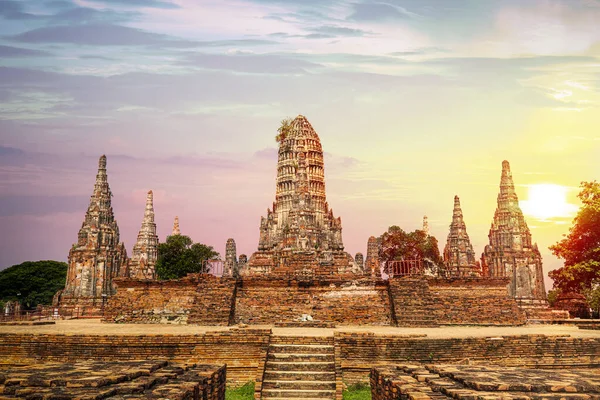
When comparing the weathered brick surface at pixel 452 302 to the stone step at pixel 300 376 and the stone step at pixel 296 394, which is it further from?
the stone step at pixel 296 394

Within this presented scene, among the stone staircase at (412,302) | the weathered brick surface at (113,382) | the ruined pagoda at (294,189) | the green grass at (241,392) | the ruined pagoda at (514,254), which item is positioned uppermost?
the ruined pagoda at (294,189)

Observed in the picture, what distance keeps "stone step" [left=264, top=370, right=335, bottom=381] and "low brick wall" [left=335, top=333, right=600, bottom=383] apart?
802 millimetres

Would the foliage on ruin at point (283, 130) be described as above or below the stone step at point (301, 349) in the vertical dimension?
above

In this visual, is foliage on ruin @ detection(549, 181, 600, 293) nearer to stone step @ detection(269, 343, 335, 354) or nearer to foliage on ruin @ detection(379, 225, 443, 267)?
stone step @ detection(269, 343, 335, 354)

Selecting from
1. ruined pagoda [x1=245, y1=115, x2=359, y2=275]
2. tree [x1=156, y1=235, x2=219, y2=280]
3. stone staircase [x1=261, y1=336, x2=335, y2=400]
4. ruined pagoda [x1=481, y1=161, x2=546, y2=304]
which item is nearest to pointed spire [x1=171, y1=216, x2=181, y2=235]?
tree [x1=156, y1=235, x2=219, y2=280]

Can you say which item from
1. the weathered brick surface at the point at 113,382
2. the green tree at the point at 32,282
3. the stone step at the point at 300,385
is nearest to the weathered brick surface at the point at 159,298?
the stone step at the point at 300,385

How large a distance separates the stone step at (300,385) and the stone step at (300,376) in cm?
15

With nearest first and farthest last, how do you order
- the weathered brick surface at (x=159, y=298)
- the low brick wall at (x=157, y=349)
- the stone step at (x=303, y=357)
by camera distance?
1. the stone step at (x=303, y=357)
2. the low brick wall at (x=157, y=349)
3. the weathered brick surface at (x=159, y=298)

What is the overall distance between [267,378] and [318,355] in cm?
136

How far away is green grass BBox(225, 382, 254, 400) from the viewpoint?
41.7ft

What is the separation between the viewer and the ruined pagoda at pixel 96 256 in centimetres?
4122

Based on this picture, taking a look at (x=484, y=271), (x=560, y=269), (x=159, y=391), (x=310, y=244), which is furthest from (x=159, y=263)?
(x=159, y=391)

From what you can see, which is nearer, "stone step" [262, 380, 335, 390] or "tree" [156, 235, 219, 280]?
"stone step" [262, 380, 335, 390]

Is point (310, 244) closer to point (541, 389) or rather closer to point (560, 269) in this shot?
point (560, 269)
